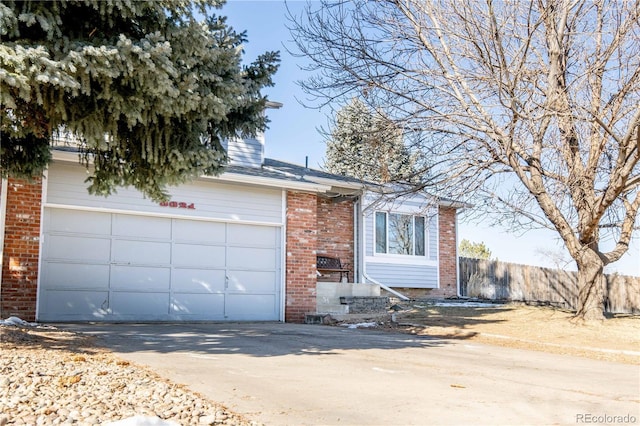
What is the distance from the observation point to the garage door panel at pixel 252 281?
513 inches

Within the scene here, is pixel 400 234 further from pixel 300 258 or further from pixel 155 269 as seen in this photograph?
pixel 155 269

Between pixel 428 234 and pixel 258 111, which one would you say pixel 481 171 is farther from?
pixel 428 234

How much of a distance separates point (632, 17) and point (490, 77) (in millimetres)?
2464

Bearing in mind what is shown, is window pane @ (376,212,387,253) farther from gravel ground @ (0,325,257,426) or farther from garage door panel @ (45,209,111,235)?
gravel ground @ (0,325,257,426)

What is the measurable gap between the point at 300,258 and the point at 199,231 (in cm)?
242

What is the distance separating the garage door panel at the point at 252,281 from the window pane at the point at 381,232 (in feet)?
14.6

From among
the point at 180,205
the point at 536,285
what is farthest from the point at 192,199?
the point at 536,285

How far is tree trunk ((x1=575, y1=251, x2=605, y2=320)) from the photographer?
11.5 metres

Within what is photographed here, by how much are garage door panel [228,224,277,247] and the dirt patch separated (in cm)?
331

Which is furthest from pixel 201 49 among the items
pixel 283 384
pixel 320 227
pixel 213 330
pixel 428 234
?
pixel 428 234

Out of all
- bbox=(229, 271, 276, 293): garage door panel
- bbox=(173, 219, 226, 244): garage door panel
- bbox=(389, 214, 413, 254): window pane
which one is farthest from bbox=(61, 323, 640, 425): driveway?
bbox=(389, 214, 413, 254): window pane

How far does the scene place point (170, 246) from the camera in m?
12.4

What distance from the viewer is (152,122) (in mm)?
6660

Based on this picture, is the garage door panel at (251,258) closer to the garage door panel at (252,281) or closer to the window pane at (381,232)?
the garage door panel at (252,281)
